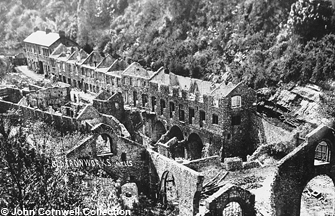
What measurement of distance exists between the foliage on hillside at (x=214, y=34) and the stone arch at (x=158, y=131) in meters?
10.9

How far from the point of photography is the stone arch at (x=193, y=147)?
47.6 m

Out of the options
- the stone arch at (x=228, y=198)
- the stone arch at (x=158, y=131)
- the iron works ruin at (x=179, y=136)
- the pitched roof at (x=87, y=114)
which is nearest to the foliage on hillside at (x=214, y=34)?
the iron works ruin at (x=179, y=136)

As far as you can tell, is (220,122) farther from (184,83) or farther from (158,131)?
(184,83)

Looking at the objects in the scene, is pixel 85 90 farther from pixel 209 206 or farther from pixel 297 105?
pixel 209 206

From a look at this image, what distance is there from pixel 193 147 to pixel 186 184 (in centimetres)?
1782

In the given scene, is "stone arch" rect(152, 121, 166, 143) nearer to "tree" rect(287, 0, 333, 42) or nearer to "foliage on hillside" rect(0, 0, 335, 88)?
"foliage on hillside" rect(0, 0, 335, 88)

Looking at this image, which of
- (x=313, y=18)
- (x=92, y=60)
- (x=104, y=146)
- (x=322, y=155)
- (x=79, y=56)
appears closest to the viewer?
(x=322, y=155)

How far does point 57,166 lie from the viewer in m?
28.1

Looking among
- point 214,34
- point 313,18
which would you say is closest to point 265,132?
point 313,18

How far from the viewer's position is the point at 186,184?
30.2 metres

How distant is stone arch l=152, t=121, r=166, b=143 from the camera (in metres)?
52.0

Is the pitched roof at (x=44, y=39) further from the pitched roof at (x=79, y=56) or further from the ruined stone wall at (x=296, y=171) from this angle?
the ruined stone wall at (x=296, y=171)

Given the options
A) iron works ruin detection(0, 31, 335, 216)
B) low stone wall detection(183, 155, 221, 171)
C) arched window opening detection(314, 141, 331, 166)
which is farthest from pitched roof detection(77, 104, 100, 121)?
arched window opening detection(314, 141, 331, 166)

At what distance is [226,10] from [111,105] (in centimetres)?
2791
